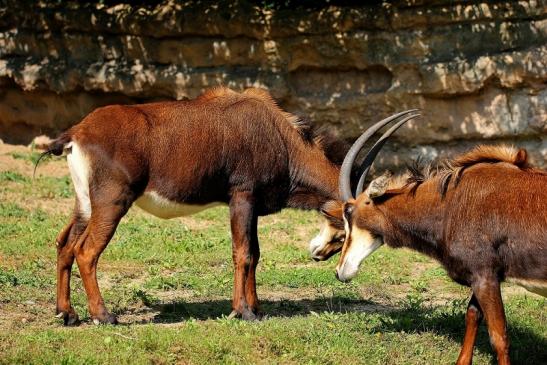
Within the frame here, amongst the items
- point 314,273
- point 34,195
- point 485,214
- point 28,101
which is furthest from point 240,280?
point 28,101

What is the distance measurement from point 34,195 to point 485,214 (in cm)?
810

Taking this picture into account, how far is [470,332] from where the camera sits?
8398 mm

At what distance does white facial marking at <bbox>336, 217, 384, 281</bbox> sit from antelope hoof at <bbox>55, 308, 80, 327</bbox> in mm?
2358

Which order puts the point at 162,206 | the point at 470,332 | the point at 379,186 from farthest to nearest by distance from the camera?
the point at 162,206, the point at 379,186, the point at 470,332

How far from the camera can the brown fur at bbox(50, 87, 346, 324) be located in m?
9.11

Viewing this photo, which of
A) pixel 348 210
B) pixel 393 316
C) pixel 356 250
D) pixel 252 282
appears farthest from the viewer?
pixel 252 282

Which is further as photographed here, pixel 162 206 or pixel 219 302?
pixel 219 302

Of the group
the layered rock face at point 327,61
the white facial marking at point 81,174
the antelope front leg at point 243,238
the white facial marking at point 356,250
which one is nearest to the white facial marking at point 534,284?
the white facial marking at point 356,250

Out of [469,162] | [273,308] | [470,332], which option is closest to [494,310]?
[470,332]

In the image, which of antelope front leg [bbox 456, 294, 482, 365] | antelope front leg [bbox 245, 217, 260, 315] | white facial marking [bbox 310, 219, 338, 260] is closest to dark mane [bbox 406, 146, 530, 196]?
antelope front leg [bbox 456, 294, 482, 365]

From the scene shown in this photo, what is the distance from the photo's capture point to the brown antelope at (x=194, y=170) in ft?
29.9

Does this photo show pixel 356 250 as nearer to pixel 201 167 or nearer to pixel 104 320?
pixel 201 167

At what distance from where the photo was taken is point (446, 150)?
1453 cm

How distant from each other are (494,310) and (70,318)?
369 centimetres
